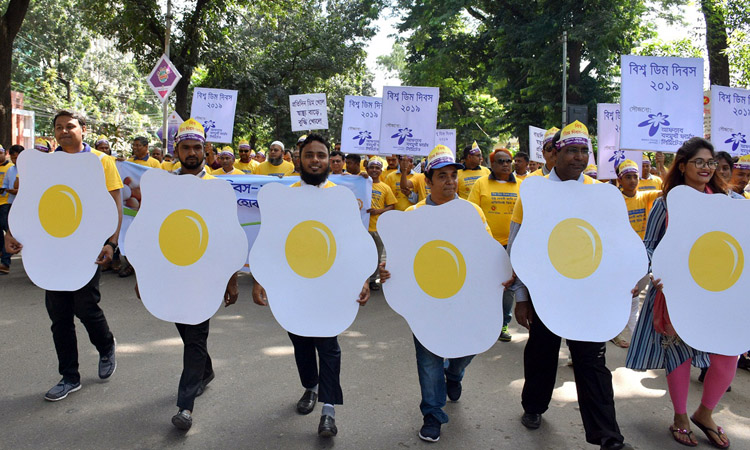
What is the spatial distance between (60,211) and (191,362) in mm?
1425

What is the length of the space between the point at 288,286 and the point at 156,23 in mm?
17135

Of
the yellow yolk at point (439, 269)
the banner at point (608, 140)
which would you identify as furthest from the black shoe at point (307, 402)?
the banner at point (608, 140)

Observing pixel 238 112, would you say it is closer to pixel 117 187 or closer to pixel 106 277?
pixel 106 277

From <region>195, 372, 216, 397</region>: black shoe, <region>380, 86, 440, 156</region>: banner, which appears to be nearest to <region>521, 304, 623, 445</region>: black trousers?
<region>195, 372, 216, 397</region>: black shoe

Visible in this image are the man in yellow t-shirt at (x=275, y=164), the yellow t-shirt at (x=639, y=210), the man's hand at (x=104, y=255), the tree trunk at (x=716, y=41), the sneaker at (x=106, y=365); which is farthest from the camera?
the tree trunk at (x=716, y=41)

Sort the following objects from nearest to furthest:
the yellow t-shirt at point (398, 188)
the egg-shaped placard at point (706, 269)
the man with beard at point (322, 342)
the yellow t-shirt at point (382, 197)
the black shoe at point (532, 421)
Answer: the egg-shaped placard at point (706, 269)
the man with beard at point (322, 342)
the black shoe at point (532, 421)
the yellow t-shirt at point (382, 197)
the yellow t-shirt at point (398, 188)

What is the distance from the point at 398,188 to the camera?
8859 millimetres

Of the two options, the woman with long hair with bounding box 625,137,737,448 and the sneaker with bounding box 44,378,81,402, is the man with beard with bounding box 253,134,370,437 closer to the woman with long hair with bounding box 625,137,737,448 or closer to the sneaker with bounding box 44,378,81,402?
the sneaker with bounding box 44,378,81,402

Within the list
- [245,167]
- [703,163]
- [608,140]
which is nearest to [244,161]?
[245,167]

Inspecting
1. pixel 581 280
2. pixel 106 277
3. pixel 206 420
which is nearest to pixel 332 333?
pixel 206 420

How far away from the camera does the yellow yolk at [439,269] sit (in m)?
3.45

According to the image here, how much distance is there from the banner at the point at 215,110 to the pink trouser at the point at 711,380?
29.5ft

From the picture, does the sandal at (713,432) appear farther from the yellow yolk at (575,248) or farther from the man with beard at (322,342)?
the man with beard at (322,342)

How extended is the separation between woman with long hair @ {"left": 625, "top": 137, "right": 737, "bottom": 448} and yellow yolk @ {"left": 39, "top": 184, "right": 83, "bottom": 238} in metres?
3.85
